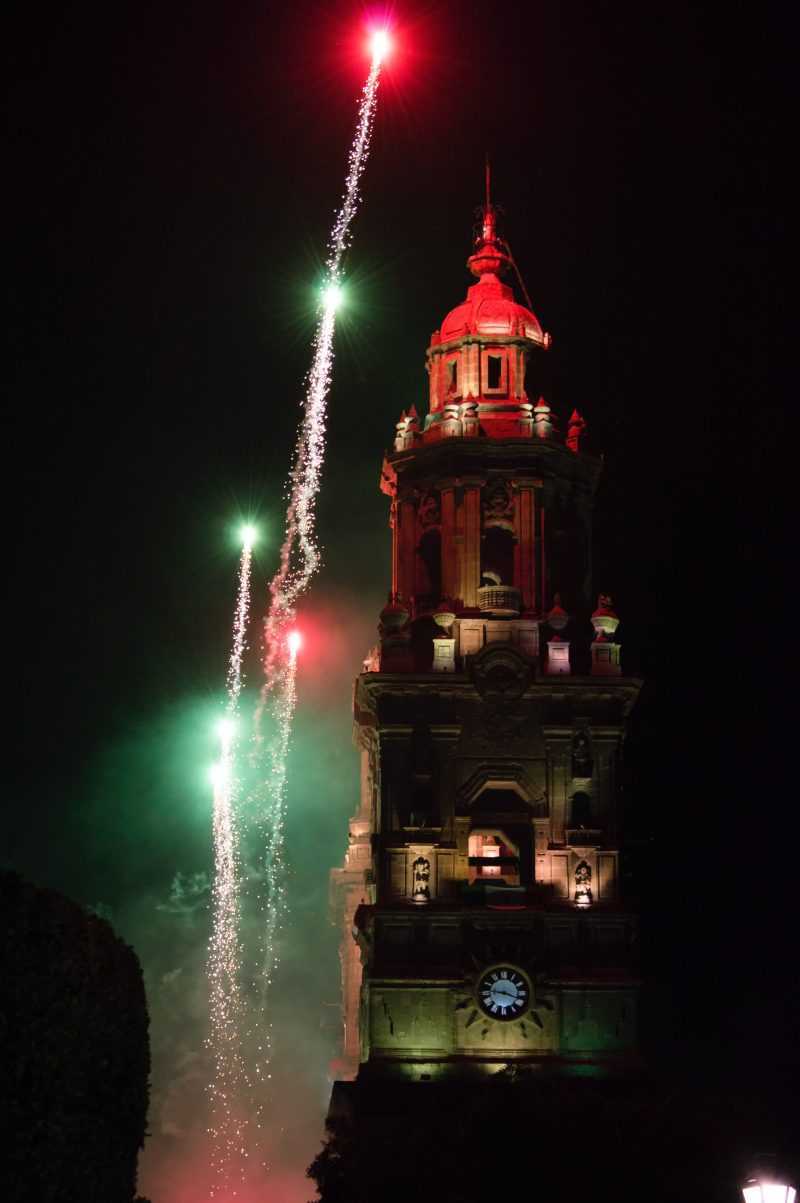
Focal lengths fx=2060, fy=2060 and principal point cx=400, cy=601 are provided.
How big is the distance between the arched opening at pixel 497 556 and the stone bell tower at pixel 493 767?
92 mm

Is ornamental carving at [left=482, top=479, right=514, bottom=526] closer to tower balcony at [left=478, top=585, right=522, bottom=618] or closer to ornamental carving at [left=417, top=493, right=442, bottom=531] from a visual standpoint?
ornamental carving at [left=417, top=493, right=442, bottom=531]

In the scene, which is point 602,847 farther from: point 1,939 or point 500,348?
point 1,939

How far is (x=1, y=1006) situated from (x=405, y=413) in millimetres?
56355

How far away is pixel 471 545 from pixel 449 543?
2.95ft

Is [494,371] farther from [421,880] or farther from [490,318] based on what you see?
[421,880]

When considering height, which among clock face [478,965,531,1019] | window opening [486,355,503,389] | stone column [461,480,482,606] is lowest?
clock face [478,965,531,1019]

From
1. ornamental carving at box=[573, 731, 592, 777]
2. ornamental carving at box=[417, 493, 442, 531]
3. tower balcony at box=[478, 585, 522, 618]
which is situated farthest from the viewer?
ornamental carving at box=[417, 493, 442, 531]

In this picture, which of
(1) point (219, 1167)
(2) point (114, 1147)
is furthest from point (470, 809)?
(2) point (114, 1147)

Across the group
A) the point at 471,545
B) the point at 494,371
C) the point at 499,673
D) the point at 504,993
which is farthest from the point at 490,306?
the point at 504,993

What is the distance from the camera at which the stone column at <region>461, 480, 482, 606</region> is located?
8156 cm

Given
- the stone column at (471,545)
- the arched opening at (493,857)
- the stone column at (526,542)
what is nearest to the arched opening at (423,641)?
the stone column at (471,545)

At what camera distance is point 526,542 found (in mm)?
82875

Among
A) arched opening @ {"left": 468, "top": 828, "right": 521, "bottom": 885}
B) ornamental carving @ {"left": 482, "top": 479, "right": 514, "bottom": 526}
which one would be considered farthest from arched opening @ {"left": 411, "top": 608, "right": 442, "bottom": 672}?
arched opening @ {"left": 468, "top": 828, "right": 521, "bottom": 885}

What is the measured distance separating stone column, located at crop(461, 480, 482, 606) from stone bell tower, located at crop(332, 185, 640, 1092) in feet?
0.29
